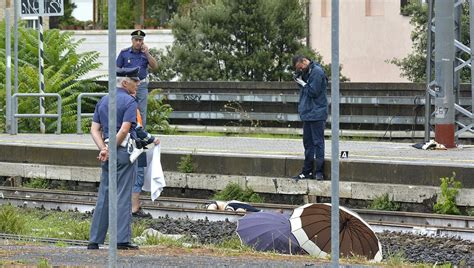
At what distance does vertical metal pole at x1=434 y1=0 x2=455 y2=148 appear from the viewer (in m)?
21.5

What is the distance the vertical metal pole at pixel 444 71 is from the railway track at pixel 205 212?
503 cm

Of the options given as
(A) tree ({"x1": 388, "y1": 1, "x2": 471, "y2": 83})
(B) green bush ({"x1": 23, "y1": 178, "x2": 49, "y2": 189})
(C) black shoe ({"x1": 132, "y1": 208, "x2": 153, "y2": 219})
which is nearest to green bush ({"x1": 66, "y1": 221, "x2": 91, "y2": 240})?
(C) black shoe ({"x1": 132, "y1": 208, "x2": 153, "y2": 219})

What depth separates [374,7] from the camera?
1954 inches

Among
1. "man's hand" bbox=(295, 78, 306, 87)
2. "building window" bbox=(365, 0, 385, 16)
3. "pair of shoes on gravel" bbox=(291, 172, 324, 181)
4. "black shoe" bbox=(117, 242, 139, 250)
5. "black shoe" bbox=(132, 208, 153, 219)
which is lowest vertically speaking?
"black shoe" bbox=(132, 208, 153, 219)

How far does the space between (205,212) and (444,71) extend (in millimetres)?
6532

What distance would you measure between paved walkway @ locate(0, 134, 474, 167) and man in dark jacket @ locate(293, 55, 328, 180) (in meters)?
0.69

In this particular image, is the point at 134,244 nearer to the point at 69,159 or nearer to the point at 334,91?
the point at 334,91

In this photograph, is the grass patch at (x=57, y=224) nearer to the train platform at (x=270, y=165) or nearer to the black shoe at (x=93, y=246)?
the black shoe at (x=93, y=246)

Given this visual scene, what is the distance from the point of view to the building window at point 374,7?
162ft

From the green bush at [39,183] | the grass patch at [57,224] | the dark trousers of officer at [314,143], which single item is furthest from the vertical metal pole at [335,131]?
the green bush at [39,183]

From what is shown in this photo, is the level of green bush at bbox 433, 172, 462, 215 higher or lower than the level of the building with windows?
lower

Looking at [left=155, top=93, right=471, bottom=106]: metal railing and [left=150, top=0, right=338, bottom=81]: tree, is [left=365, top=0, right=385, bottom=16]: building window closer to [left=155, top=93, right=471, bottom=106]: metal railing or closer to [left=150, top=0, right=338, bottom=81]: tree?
[left=150, top=0, right=338, bottom=81]: tree

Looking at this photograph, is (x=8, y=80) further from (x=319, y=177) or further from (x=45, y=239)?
(x=45, y=239)

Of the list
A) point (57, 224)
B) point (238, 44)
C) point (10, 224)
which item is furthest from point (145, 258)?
point (238, 44)
